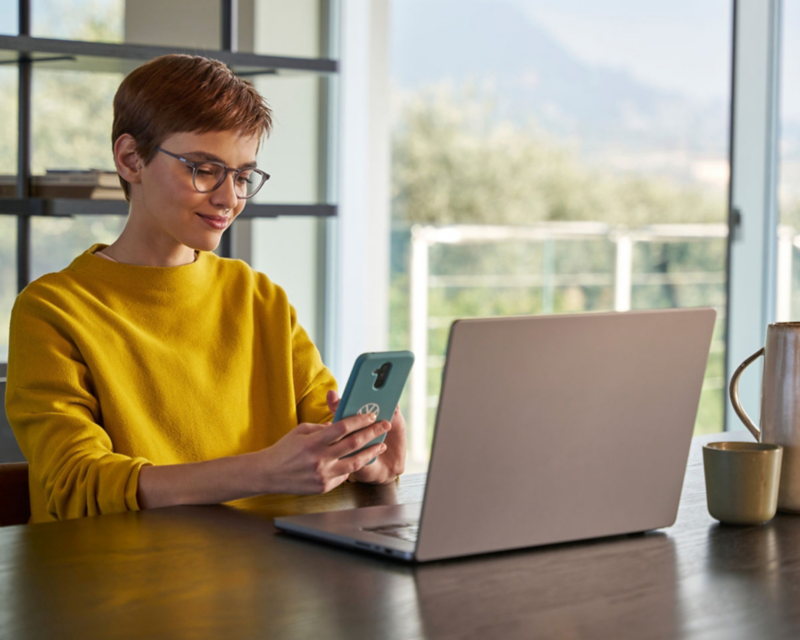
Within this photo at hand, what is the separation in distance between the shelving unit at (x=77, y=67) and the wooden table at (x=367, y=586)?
172 centimetres

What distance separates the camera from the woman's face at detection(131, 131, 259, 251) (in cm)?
133

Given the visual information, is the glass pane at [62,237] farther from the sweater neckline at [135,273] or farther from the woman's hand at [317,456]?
the woman's hand at [317,456]

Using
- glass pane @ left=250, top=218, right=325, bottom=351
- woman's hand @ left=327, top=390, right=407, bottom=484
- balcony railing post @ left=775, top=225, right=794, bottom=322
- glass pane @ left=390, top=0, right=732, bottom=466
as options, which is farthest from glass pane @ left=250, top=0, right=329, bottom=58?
glass pane @ left=390, top=0, right=732, bottom=466

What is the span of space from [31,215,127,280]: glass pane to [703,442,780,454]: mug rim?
7.43 feet

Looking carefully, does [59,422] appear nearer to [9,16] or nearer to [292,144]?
[9,16]

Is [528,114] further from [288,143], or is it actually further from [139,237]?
[139,237]

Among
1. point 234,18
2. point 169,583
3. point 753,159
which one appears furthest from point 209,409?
point 753,159

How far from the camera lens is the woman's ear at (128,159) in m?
1.38

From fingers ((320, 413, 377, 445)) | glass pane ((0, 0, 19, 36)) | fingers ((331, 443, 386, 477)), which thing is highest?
glass pane ((0, 0, 19, 36))

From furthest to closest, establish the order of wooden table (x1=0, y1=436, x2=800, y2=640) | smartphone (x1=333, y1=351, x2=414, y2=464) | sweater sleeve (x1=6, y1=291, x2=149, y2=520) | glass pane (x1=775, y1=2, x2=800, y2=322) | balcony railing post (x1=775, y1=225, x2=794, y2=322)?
balcony railing post (x1=775, y1=225, x2=794, y2=322), glass pane (x1=775, y1=2, x2=800, y2=322), sweater sleeve (x1=6, y1=291, x2=149, y2=520), smartphone (x1=333, y1=351, x2=414, y2=464), wooden table (x1=0, y1=436, x2=800, y2=640)

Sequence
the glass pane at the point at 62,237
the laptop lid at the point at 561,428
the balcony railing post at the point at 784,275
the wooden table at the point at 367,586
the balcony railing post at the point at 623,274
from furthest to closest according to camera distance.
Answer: the balcony railing post at the point at 623,274 < the balcony railing post at the point at 784,275 < the glass pane at the point at 62,237 < the laptop lid at the point at 561,428 < the wooden table at the point at 367,586

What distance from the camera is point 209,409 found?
1.36m

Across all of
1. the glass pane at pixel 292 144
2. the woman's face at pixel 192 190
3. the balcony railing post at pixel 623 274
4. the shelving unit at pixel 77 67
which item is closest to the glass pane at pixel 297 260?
the glass pane at pixel 292 144

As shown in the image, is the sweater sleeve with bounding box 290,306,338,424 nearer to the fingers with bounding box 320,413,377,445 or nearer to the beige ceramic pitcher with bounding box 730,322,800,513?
the fingers with bounding box 320,413,377,445
